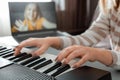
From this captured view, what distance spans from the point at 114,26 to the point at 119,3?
0.11 metres

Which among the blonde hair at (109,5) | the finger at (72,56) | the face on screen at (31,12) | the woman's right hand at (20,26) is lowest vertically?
the woman's right hand at (20,26)

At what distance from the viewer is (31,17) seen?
1340 millimetres

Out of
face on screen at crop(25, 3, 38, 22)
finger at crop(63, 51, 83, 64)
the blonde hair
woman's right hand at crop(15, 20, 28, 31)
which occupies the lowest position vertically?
woman's right hand at crop(15, 20, 28, 31)

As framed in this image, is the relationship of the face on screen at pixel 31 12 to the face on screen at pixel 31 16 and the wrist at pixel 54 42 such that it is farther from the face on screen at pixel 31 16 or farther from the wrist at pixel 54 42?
the wrist at pixel 54 42

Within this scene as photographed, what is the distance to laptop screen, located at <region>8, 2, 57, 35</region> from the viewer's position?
4.12 feet

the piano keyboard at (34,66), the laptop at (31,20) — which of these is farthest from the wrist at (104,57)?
the laptop at (31,20)

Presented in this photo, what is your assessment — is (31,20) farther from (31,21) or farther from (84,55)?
(84,55)

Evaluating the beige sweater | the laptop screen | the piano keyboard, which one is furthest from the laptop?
the piano keyboard

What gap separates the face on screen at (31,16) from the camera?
126cm

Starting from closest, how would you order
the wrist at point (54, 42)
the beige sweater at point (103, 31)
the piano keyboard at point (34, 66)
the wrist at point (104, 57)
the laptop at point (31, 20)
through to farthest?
the piano keyboard at point (34, 66), the wrist at point (104, 57), the wrist at point (54, 42), the beige sweater at point (103, 31), the laptop at point (31, 20)

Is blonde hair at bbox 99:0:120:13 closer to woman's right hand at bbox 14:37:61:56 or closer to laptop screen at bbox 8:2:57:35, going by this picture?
woman's right hand at bbox 14:37:61:56

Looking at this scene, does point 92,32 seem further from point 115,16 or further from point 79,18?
point 79,18

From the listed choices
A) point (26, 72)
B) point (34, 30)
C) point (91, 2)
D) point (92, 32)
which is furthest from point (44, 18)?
point (26, 72)

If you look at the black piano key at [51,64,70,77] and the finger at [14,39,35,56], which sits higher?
the finger at [14,39,35,56]
